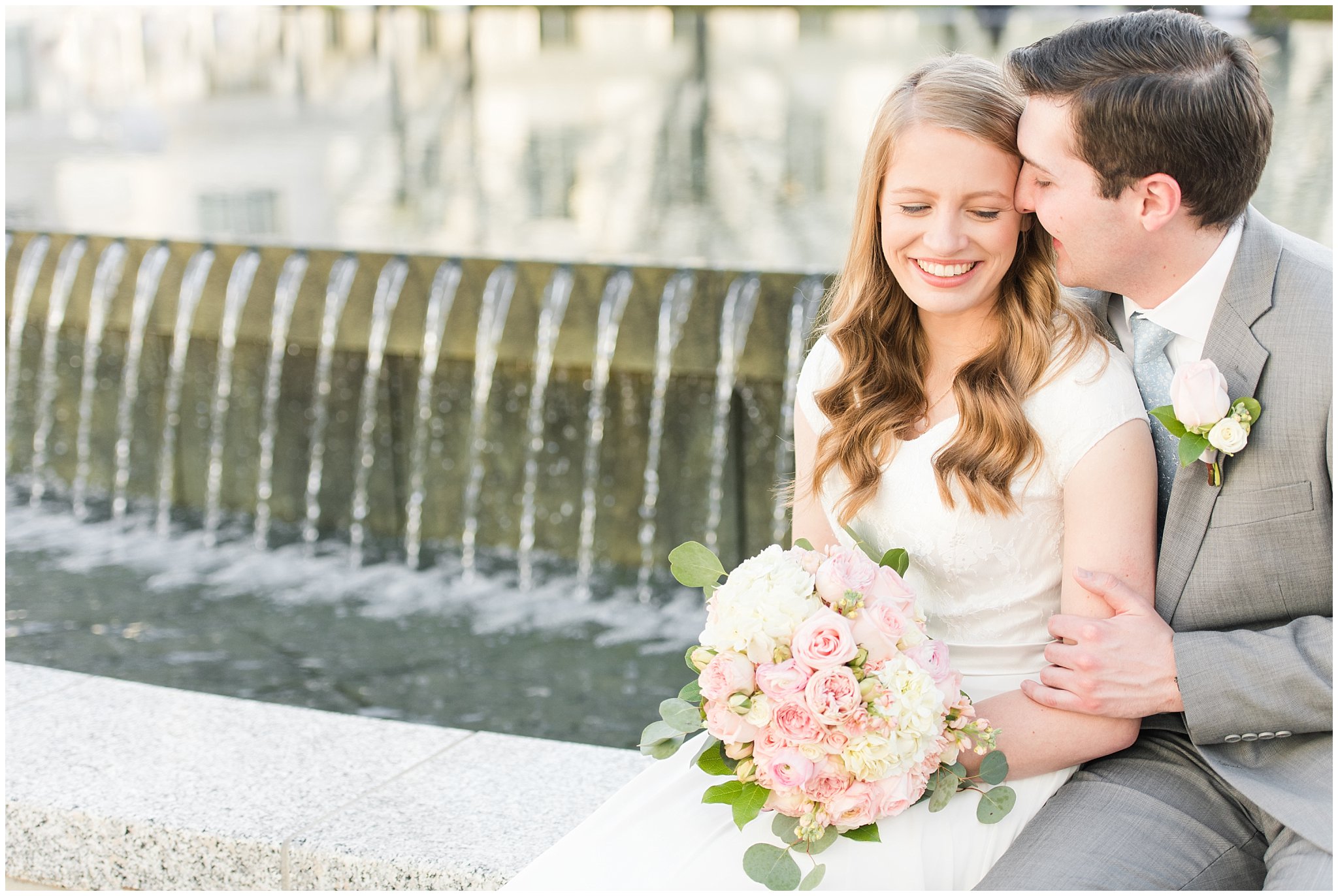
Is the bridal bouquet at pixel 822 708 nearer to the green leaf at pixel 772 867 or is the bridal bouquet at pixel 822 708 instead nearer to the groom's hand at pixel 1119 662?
the green leaf at pixel 772 867

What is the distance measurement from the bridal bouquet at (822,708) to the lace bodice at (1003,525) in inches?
13.5

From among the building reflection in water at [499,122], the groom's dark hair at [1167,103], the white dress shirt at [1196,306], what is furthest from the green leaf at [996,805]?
the building reflection in water at [499,122]

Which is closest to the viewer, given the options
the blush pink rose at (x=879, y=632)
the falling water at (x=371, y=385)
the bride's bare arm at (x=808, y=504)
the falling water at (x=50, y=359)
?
the blush pink rose at (x=879, y=632)

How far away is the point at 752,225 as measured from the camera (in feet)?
30.2

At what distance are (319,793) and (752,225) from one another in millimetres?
6396

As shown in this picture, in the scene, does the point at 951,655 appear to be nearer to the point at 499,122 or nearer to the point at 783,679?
the point at 783,679

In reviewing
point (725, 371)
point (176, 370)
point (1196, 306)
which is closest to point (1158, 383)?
point (1196, 306)

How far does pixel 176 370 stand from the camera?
7477 mm

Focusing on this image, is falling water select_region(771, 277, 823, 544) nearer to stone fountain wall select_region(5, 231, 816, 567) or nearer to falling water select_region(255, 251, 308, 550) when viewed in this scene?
stone fountain wall select_region(5, 231, 816, 567)

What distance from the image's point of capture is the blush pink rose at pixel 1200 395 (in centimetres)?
248

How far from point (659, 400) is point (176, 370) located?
296 cm

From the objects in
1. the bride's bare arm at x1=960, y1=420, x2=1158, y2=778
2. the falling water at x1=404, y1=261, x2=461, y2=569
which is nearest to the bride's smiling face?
the bride's bare arm at x1=960, y1=420, x2=1158, y2=778

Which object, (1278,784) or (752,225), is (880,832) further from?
(752,225)

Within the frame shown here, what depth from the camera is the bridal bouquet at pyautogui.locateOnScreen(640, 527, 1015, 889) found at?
92.0 inches
